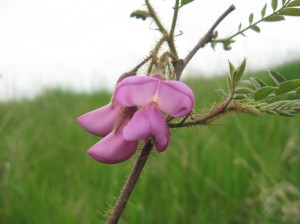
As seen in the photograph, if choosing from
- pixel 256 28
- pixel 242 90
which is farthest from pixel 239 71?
pixel 256 28

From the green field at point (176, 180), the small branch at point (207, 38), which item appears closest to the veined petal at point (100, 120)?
the small branch at point (207, 38)

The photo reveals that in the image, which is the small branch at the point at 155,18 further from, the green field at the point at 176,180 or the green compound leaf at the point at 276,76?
the green field at the point at 176,180

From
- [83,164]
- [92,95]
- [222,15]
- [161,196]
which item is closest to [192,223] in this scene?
[161,196]

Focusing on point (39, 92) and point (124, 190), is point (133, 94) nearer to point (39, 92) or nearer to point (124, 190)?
point (124, 190)

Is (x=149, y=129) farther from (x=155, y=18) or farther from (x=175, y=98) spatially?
(x=155, y=18)

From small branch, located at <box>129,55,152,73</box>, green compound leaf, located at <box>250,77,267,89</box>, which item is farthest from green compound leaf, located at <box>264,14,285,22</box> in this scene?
small branch, located at <box>129,55,152,73</box>
